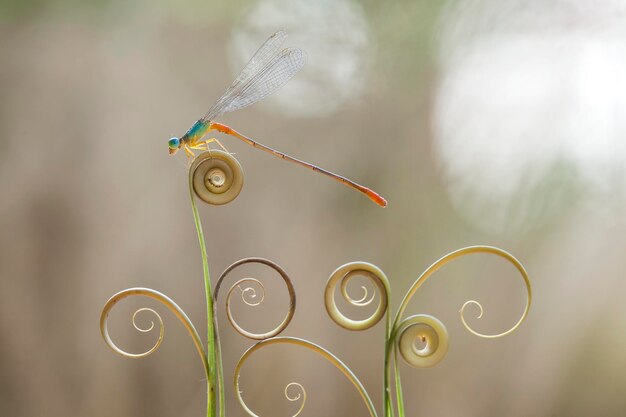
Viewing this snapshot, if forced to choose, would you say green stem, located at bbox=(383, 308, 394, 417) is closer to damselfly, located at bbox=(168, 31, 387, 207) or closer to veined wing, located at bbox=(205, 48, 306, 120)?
damselfly, located at bbox=(168, 31, 387, 207)

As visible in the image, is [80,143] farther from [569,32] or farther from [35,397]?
[569,32]

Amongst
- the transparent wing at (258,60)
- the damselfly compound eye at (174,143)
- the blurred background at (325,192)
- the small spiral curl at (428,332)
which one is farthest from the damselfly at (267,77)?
the blurred background at (325,192)

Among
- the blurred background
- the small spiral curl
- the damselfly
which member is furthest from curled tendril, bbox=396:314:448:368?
the blurred background

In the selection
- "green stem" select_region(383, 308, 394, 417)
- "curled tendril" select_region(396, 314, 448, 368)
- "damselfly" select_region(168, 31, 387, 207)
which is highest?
"damselfly" select_region(168, 31, 387, 207)

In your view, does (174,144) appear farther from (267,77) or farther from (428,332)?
(428,332)

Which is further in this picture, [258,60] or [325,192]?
[325,192]

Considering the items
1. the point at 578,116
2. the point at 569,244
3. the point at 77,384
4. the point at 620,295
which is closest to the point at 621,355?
the point at 620,295

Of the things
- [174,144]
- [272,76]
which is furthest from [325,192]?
[174,144]
